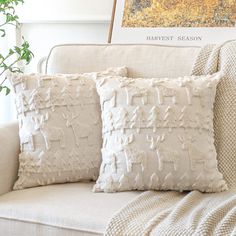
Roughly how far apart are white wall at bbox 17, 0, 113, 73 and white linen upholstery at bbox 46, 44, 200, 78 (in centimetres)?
54

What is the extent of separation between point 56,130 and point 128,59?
16.4 inches

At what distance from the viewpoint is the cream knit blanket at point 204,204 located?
1303mm

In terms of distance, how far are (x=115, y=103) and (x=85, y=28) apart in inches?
39.3

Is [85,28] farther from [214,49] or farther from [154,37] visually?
[214,49]

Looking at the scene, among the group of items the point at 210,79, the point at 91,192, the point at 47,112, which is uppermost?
the point at 210,79

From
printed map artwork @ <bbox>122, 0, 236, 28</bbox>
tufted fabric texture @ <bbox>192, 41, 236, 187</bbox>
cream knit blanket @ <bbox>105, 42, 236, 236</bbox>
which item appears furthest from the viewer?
printed map artwork @ <bbox>122, 0, 236, 28</bbox>

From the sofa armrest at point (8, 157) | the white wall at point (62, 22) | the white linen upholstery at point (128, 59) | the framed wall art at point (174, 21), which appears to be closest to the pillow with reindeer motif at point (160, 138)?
the white linen upholstery at point (128, 59)

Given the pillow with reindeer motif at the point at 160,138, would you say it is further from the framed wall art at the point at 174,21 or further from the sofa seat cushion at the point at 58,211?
the framed wall art at the point at 174,21

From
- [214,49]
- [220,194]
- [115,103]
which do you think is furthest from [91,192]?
[214,49]

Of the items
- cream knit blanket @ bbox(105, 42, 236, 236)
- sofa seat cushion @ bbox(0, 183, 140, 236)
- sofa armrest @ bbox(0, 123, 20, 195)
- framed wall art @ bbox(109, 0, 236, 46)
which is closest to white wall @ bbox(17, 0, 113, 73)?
framed wall art @ bbox(109, 0, 236, 46)

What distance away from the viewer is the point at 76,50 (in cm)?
199

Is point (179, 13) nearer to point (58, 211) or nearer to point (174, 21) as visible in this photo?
point (174, 21)

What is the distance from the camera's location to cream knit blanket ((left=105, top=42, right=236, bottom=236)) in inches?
51.3

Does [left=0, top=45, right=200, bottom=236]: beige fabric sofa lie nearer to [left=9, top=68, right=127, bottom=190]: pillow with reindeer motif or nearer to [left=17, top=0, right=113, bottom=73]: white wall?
[left=9, top=68, right=127, bottom=190]: pillow with reindeer motif
